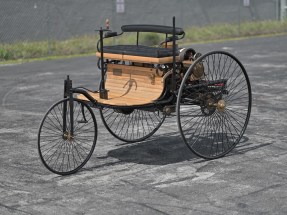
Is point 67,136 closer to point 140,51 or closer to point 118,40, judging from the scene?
point 140,51

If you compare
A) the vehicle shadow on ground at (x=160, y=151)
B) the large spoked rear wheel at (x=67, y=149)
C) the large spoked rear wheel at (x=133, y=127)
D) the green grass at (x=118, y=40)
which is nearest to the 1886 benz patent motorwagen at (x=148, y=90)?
the large spoked rear wheel at (x=67, y=149)

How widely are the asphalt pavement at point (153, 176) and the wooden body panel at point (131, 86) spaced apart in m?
0.73

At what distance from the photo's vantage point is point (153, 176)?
7.24m

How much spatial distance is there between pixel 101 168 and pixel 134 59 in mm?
1362

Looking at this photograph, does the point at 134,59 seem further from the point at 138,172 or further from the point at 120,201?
the point at 120,201

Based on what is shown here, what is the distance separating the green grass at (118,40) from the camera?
2072 centimetres

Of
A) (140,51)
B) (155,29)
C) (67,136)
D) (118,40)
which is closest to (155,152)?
(140,51)

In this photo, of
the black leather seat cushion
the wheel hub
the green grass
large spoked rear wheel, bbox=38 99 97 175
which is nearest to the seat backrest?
the black leather seat cushion

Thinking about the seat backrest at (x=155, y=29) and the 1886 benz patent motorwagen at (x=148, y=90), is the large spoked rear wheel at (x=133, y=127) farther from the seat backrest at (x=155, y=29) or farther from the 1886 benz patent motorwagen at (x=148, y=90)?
the seat backrest at (x=155, y=29)

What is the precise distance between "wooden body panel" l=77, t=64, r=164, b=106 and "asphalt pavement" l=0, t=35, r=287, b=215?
733 millimetres

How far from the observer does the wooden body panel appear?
7824 millimetres

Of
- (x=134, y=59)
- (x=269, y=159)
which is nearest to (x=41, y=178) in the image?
(x=134, y=59)

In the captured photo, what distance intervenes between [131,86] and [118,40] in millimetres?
15304

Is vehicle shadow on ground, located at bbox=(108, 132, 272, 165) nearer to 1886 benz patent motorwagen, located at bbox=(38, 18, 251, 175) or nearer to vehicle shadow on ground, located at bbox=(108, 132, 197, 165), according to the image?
vehicle shadow on ground, located at bbox=(108, 132, 197, 165)
